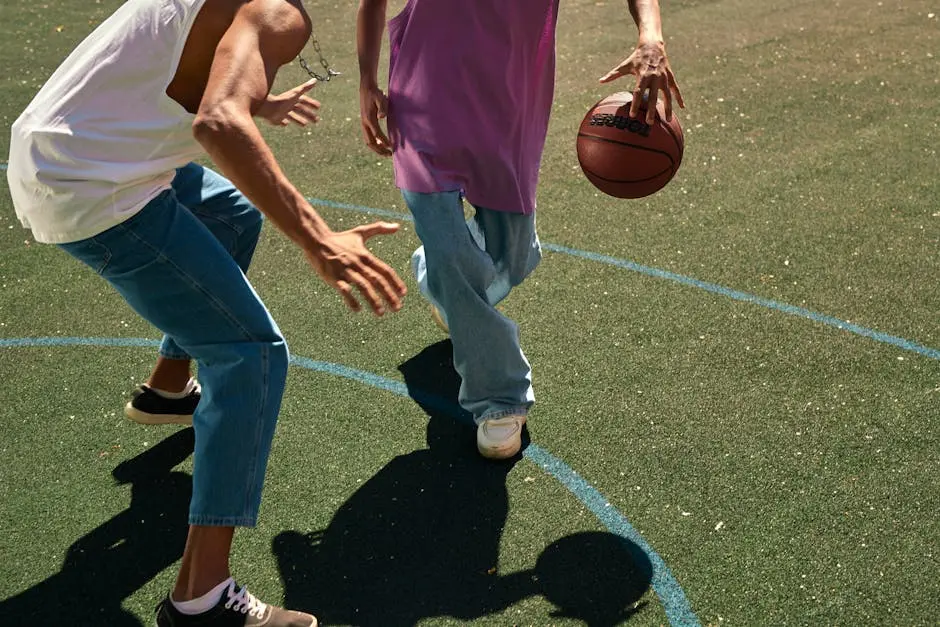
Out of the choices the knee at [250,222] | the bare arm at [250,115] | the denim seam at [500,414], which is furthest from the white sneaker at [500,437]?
the bare arm at [250,115]

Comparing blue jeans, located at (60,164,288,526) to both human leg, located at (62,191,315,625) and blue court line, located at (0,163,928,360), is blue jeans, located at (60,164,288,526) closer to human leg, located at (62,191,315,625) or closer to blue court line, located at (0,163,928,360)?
human leg, located at (62,191,315,625)

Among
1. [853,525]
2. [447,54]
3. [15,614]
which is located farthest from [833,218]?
[15,614]

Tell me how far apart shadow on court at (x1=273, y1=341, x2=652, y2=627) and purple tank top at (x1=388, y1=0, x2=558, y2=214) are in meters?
1.07

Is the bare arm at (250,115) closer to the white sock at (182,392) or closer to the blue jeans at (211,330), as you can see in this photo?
the blue jeans at (211,330)

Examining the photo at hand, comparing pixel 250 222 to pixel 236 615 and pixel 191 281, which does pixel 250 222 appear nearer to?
pixel 191 281

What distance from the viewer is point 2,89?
28.2 ft

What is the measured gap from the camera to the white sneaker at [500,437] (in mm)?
4176

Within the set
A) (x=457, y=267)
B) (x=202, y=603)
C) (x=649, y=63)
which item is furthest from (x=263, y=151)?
(x=649, y=63)

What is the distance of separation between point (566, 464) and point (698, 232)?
2.20 m

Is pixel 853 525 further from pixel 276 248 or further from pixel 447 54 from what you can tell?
pixel 276 248

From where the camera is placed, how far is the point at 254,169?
282 centimetres

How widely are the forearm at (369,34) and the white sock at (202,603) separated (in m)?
1.94

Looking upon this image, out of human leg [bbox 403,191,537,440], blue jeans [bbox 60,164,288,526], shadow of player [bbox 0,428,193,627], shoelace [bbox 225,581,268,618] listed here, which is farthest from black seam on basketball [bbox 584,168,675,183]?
shoelace [bbox 225,581,268,618]

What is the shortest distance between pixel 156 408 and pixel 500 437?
4.62 feet
